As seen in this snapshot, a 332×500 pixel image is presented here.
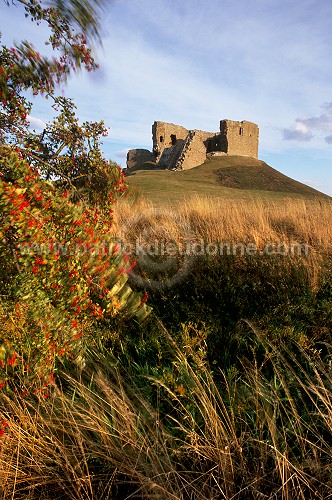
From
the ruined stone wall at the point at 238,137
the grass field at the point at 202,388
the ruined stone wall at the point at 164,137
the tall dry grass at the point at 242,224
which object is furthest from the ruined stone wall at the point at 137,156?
the grass field at the point at 202,388

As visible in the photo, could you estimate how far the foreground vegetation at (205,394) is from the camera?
92.6 inches

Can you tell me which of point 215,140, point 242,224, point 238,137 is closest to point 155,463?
point 242,224

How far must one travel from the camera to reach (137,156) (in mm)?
54969

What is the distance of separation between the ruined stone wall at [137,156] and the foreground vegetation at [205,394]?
4831cm

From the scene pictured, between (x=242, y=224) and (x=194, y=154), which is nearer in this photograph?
(x=242, y=224)

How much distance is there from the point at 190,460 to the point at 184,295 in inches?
102

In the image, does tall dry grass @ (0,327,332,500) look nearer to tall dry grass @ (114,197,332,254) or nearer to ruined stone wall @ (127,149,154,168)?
tall dry grass @ (114,197,332,254)

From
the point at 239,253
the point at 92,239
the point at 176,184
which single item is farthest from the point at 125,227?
the point at 176,184

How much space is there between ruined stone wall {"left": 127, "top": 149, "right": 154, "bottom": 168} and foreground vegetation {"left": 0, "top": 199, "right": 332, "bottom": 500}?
158 ft

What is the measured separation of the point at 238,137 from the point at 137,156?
52.8 feet

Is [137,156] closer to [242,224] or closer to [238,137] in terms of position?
[238,137]

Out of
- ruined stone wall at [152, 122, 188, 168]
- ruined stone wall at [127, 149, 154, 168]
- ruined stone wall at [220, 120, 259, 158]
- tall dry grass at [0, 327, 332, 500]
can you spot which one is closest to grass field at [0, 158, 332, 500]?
tall dry grass at [0, 327, 332, 500]

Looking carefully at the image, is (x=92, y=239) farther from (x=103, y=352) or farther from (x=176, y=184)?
(x=176, y=184)

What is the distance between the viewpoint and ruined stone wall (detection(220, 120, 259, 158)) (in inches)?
1775
